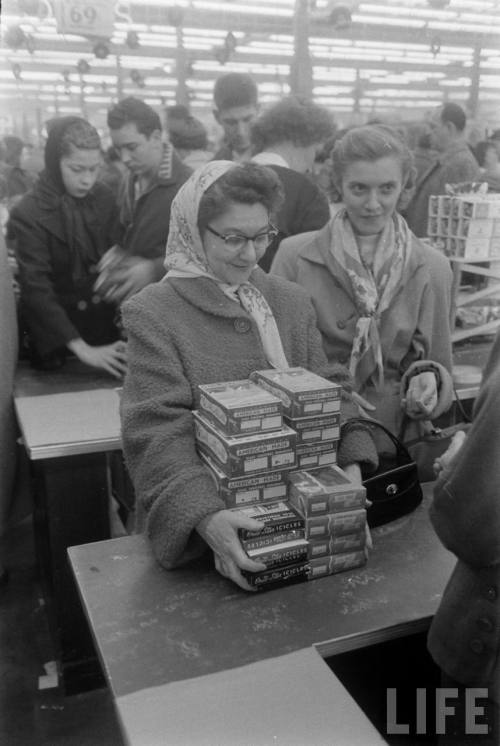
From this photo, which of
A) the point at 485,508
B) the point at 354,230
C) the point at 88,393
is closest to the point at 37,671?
the point at 88,393

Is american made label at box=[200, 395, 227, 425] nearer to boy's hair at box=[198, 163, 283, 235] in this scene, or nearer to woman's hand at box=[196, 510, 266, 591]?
woman's hand at box=[196, 510, 266, 591]

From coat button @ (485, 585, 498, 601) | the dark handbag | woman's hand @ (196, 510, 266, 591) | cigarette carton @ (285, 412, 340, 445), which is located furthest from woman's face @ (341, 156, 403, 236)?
coat button @ (485, 585, 498, 601)

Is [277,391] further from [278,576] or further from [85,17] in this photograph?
[85,17]

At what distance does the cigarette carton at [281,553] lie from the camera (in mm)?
1104

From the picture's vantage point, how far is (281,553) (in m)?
1.12

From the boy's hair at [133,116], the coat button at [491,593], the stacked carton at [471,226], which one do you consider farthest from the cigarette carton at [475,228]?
the coat button at [491,593]

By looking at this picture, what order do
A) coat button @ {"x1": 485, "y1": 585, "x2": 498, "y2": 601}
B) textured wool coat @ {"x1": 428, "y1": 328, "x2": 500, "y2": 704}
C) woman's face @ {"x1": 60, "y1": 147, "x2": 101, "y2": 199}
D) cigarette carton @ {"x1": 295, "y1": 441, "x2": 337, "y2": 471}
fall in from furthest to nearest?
woman's face @ {"x1": 60, "y1": 147, "x2": 101, "y2": 199} < cigarette carton @ {"x1": 295, "y1": 441, "x2": 337, "y2": 471} < coat button @ {"x1": 485, "y1": 585, "x2": 498, "y2": 601} < textured wool coat @ {"x1": 428, "y1": 328, "x2": 500, "y2": 704}

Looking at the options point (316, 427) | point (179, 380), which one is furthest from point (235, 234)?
point (316, 427)

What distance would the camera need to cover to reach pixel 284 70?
14.7 feet

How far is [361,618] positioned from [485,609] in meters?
0.25

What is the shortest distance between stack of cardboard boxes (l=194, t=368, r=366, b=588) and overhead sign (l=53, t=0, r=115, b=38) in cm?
206

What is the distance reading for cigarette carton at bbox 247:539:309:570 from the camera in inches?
43.5

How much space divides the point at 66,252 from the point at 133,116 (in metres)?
0.53

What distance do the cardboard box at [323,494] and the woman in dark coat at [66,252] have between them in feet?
3.95
